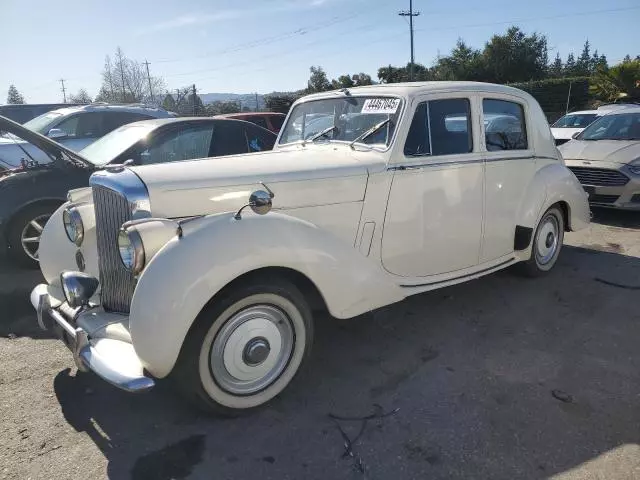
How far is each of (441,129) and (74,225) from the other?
2.67 metres

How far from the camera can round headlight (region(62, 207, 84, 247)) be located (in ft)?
10.8

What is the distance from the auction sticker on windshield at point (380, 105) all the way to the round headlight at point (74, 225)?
7.09 feet

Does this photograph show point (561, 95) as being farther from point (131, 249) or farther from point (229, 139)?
point (131, 249)

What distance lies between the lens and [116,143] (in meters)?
6.27

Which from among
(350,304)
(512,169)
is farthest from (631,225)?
(350,304)

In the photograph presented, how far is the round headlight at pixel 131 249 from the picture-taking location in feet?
8.23

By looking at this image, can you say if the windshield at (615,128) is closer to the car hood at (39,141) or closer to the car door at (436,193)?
the car door at (436,193)

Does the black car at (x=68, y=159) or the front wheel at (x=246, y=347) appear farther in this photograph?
the black car at (x=68, y=159)

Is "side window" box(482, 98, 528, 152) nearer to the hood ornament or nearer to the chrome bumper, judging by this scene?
the hood ornament

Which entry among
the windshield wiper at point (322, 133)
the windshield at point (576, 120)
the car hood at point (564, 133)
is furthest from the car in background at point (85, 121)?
the windshield at point (576, 120)

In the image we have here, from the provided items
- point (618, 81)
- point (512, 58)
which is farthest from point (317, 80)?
point (618, 81)

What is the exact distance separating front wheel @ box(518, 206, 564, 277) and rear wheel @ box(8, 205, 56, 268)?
16.0 feet

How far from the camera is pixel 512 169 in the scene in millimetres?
4164

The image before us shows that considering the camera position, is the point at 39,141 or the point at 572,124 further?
the point at 572,124
